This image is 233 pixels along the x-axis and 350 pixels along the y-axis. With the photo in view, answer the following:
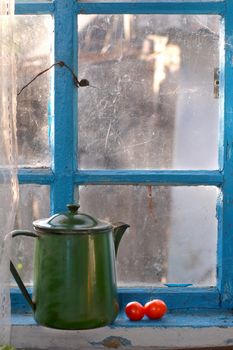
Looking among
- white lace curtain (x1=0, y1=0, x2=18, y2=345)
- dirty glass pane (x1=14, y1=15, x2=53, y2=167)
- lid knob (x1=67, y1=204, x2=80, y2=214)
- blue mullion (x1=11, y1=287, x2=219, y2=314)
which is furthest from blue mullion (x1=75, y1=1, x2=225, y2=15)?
blue mullion (x1=11, y1=287, x2=219, y2=314)

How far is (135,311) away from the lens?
165cm

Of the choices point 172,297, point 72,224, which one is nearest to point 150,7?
point 72,224

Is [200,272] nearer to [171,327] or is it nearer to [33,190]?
[171,327]

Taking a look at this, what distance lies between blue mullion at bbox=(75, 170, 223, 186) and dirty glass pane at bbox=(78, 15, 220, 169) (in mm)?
39

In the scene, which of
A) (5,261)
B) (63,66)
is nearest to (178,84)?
(63,66)

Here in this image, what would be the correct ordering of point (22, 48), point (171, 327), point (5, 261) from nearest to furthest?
point (5, 261) < point (171, 327) < point (22, 48)

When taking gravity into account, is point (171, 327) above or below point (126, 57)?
below

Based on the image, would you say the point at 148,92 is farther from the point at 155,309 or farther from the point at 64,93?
the point at 155,309

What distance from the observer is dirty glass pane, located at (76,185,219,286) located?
5.80ft

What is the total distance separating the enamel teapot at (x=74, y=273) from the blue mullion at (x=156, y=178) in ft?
0.79

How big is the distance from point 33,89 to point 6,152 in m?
0.29

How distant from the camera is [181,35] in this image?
1.75 metres

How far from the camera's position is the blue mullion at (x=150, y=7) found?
1.71 m

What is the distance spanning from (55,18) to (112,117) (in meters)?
0.28
